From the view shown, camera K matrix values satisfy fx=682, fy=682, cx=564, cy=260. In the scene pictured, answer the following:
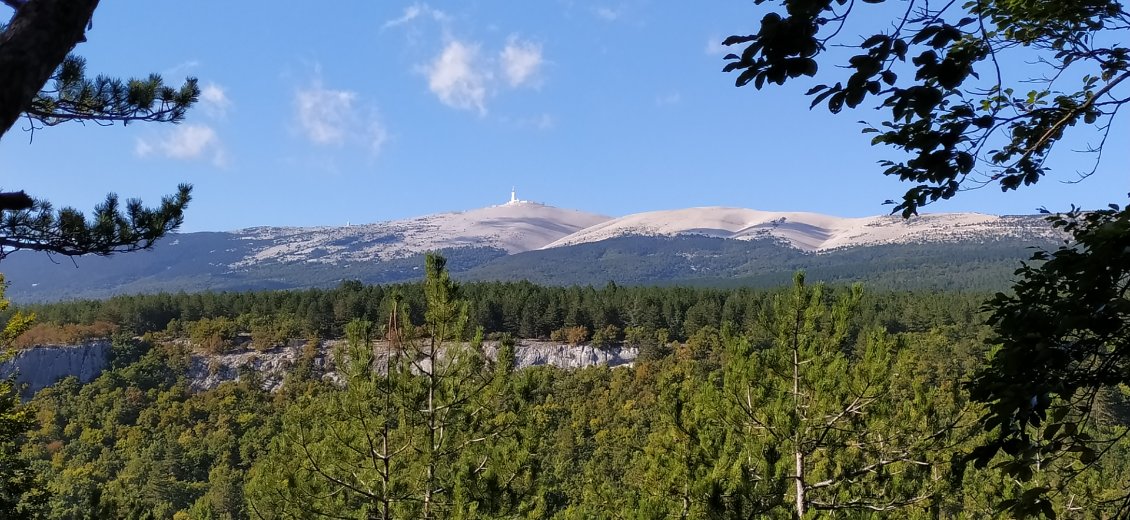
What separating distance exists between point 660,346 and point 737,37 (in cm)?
7911

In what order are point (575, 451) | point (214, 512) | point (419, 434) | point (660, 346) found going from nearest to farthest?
point (419, 434)
point (214, 512)
point (575, 451)
point (660, 346)

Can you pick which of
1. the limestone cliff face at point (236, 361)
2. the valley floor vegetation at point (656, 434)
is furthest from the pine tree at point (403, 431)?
the limestone cliff face at point (236, 361)

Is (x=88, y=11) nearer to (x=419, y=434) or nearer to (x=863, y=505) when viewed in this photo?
(x=419, y=434)

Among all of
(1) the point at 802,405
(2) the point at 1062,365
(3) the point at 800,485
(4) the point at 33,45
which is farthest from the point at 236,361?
(2) the point at 1062,365

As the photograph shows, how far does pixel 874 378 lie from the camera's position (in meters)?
8.85

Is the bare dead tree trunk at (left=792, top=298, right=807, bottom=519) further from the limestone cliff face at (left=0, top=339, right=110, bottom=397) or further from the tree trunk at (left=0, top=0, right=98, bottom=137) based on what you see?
the limestone cliff face at (left=0, top=339, right=110, bottom=397)

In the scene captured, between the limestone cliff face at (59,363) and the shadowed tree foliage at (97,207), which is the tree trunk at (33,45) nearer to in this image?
the shadowed tree foliage at (97,207)

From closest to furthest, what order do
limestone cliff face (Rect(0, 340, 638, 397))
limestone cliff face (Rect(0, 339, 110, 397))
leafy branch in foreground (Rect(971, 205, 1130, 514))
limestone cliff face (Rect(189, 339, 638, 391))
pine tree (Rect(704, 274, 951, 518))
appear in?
leafy branch in foreground (Rect(971, 205, 1130, 514)) < pine tree (Rect(704, 274, 951, 518)) < limestone cliff face (Rect(0, 339, 110, 397)) < limestone cliff face (Rect(0, 340, 638, 397)) < limestone cliff face (Rect(189, 339, 638, 391))

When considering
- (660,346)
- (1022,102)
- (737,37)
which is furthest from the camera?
(660,346)

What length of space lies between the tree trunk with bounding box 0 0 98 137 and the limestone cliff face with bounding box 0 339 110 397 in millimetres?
91447

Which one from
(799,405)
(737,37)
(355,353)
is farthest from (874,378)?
(737,37)

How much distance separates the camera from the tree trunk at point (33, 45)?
2305 millimetres

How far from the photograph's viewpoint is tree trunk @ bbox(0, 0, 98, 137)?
230 centimetres

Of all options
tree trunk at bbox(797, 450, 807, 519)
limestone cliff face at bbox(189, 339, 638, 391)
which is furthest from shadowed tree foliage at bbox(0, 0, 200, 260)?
limestone cliff face at bbox(189, 339, 638, 391)
